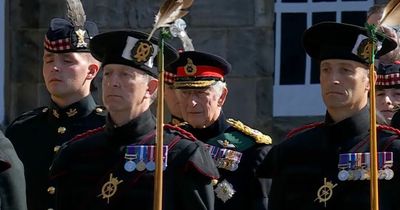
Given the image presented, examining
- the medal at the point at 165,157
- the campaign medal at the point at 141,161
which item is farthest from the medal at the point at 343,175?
the campaign medal at the point at 141,161

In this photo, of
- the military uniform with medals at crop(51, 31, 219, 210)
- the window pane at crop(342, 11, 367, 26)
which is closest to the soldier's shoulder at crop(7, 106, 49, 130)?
the military uniform with medals at crop(51, 31, 219, 210)

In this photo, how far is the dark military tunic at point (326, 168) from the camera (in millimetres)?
8617

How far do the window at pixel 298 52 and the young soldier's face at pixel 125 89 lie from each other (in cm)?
454

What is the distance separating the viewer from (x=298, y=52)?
1351cm

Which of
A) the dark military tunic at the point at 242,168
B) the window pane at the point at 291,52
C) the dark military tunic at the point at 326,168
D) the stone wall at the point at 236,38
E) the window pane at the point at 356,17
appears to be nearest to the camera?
the dark military tunic at the point at 326,168

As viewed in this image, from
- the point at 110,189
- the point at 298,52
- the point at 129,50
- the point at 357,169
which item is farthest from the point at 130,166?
the point at 298,52

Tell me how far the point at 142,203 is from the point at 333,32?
4.03 ft

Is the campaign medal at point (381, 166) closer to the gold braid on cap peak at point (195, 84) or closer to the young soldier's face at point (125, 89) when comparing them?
the young soldier's face at point (125, 89)

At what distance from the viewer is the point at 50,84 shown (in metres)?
9.84

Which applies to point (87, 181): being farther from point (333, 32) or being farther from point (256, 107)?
point (256, 107)

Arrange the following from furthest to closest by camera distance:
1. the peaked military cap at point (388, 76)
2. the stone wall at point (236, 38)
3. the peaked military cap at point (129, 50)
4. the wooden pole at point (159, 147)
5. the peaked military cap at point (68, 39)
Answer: the stone wall at point (236, 38) < the peaked military cap at point (388, 76) < the peaked military cap at point (68, 39) < the peaked military cap at point (129, 50) < the wooden pole at point (159, 147)

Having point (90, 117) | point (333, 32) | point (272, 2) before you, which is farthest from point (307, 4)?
point (333, 32)

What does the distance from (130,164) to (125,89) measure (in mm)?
358

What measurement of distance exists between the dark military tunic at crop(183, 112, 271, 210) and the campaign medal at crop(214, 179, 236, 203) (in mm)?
15
